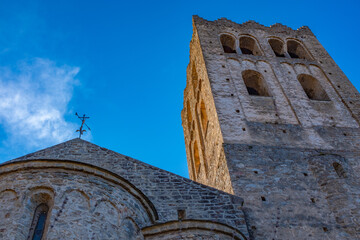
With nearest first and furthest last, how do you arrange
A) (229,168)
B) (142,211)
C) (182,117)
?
(142,211) → (229,168) → (182,117)

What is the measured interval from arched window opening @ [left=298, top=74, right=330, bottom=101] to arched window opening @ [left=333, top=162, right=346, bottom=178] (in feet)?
15.7

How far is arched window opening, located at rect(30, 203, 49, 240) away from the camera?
6.94 m

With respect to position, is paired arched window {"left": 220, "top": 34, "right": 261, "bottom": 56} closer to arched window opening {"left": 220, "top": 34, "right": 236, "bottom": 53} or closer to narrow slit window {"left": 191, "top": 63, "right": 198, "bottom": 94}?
arched window opening {"left": 220, "top": 34, "right": 236, "bottom": 53}

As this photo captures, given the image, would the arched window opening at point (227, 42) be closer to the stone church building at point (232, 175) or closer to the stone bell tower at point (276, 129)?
the stone bell tower at point (276, 129)

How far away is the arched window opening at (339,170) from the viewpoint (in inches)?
434

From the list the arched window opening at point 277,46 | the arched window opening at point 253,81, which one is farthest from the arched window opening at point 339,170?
the arched window opening at point 277,46

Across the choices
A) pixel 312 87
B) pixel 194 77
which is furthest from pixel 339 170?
pixel 194 77

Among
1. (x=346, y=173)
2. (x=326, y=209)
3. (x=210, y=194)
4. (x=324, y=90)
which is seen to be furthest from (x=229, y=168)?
(x=324, y=90)

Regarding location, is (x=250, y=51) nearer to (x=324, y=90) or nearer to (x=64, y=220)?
(x=324, y=90)

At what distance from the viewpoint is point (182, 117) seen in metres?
22.7

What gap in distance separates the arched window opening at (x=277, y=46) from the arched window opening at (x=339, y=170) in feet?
28.1

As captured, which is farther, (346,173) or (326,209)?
(346,173)

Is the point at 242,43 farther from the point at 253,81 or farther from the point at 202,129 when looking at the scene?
the point at 202,129

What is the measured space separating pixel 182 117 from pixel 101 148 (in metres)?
12.9
